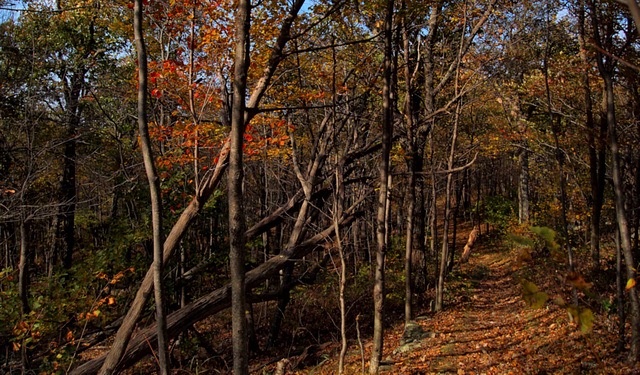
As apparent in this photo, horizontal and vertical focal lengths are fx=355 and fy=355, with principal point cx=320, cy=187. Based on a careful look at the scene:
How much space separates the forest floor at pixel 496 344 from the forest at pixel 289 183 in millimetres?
58

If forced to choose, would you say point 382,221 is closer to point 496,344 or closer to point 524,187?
point 496,344

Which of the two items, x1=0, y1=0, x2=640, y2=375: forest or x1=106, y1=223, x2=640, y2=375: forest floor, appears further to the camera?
x1=106, y1=223, x2=640, y2=375: forest floor

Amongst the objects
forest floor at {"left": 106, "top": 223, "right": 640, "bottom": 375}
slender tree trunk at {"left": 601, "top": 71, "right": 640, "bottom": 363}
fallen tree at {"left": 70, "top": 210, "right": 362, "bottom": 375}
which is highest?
slender tree trunk at {"left": 601, "top": 71, "right": 640, "bottom": 363}

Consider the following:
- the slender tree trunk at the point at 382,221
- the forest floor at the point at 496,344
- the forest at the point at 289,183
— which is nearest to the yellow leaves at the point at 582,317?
the forest at the point at 289,183

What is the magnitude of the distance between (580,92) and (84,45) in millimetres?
15247

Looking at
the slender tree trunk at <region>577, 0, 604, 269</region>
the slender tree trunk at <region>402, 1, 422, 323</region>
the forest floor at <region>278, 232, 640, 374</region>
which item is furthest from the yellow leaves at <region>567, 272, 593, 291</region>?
the slender tree trunk at <region>577, 0, 604, 269</region>

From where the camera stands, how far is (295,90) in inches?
356

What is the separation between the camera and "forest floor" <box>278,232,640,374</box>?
18.0 feet

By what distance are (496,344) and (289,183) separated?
549 centimetres

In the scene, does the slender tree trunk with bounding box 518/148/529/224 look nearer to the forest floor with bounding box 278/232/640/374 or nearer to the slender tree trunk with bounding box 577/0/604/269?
the forest floor with bounding box 278/232/640/374

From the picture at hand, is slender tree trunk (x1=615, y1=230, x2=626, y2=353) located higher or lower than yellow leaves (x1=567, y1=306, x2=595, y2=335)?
lower

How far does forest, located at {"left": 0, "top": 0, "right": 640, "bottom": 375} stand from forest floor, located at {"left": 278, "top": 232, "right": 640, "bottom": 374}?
6cm

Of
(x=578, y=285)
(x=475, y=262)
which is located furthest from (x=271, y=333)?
(x=475, y=262)

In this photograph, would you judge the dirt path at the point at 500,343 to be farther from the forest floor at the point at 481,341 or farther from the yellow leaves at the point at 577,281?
the yellow leaves at the point at 577,281
